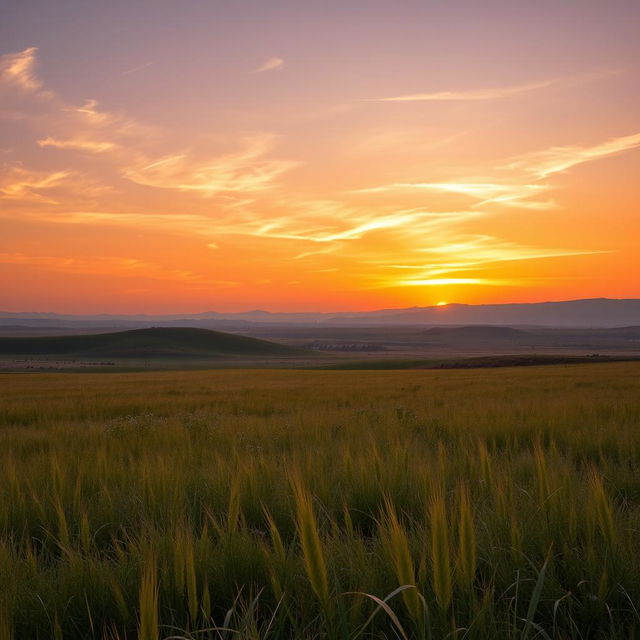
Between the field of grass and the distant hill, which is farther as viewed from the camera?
the distant hill

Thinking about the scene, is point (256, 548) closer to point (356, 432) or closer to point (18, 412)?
point (356, 432)

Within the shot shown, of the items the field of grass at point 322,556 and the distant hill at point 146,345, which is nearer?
the field of grass at point 322,556

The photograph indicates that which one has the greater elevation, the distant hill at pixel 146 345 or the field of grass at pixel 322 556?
the field of grass at pixel 322 556

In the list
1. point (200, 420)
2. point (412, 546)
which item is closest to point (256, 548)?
point (412, 546)

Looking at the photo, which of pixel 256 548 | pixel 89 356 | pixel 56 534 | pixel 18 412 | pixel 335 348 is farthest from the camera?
pixel 335 348

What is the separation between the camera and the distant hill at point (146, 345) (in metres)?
120

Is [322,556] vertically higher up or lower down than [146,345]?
higher up

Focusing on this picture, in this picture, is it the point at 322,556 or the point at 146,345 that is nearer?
the point at 322,556

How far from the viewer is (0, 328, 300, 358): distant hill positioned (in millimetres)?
119938

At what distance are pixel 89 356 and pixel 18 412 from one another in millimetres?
113792

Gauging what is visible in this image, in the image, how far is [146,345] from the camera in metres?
128

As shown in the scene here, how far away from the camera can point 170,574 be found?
2062mm

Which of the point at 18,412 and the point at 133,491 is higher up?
the point at 133,491

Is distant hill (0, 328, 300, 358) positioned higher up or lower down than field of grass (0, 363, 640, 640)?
lower down
